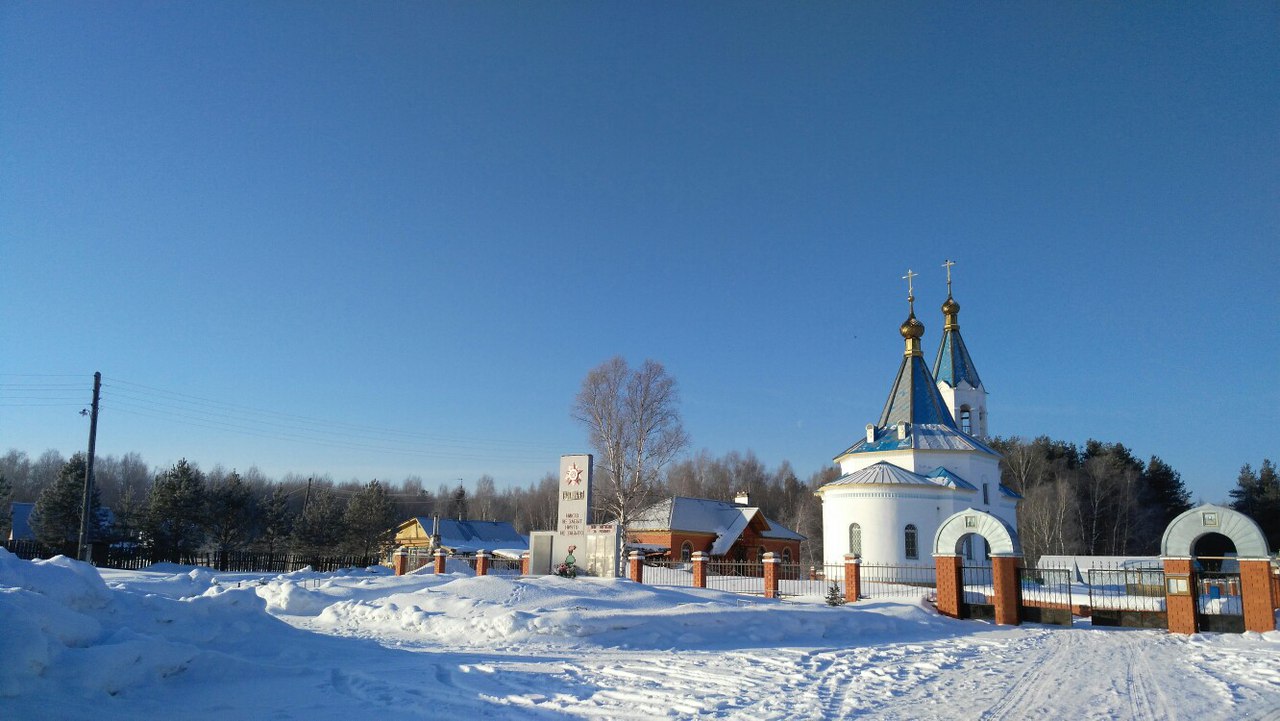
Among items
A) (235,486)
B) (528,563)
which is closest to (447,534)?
(235,486)

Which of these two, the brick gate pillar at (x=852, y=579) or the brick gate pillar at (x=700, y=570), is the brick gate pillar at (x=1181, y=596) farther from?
the brick gate pillar at (x=700, y=570)

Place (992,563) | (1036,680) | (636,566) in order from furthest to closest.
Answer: (636,566), (992,563), (1036,680)

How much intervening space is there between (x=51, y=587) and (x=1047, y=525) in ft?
166

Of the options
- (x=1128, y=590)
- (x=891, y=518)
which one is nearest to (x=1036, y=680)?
(x=891, y=518)

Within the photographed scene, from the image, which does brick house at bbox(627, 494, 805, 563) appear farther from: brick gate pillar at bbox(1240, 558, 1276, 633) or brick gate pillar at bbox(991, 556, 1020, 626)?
brick gate pillar at bbox(1240, 558, 1276, 633)

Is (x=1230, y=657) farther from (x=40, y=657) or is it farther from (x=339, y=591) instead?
(x=339, y=591)

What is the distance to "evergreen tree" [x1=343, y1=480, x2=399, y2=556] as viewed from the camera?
149 ft

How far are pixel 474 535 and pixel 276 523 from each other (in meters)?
14.1

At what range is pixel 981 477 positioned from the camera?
3525cm

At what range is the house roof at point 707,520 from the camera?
126 feet

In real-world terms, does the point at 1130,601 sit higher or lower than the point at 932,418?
lower

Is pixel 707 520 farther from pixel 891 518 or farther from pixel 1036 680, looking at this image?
pixel 1036 680

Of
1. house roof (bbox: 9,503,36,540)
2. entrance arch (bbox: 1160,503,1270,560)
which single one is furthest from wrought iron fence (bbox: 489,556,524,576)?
house roof (bbox: 9,503,36,540)

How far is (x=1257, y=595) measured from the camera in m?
16.3
